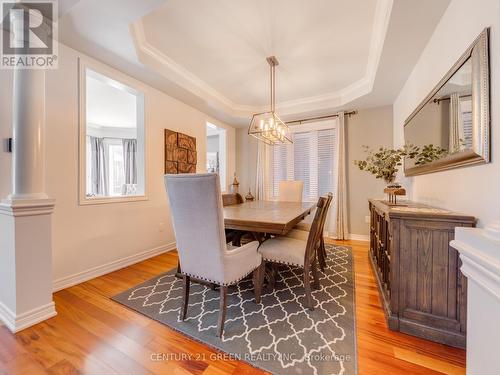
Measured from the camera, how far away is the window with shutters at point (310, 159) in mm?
4094

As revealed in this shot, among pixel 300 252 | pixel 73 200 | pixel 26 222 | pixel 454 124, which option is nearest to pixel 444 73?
pixel 454 124

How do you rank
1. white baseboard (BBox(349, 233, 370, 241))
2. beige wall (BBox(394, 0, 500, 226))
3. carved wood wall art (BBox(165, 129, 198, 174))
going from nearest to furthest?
beige wall (BBox(394, 0, 500, 226)) → carved wood wall art (BBox(165, 129, 198, 174)) → white baseboard (BBox(349, 233, 370, 241))

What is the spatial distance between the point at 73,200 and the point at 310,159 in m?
3.78

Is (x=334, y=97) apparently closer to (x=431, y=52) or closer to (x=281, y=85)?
(x=281, y=85)

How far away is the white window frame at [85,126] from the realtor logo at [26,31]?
447 millimetres

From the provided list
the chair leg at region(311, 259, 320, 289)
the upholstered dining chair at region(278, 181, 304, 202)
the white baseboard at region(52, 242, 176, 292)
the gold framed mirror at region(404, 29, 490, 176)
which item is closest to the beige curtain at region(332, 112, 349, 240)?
the upholstered dining chair at region(278, 181, 304, 202)

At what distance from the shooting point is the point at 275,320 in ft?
5.20

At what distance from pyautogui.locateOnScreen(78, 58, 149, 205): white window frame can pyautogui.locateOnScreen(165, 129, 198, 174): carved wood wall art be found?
1.17 ft

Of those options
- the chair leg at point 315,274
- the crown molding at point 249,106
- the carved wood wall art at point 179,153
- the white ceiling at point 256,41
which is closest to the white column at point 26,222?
the white ceiling at point 256,41

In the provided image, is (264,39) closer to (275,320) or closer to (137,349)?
(275,320)

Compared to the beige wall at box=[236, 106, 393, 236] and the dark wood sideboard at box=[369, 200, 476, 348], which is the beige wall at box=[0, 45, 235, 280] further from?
the beige wall at box=[236, 106, 393, 236]

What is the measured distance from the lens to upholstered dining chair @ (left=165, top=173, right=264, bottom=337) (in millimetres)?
1324

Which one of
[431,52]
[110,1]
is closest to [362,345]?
[431,52]

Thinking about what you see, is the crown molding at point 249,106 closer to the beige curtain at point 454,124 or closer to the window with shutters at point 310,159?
the window with shutters at point 310,159
